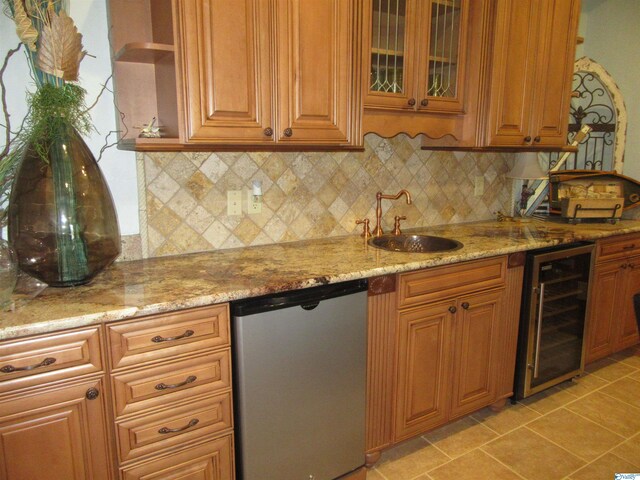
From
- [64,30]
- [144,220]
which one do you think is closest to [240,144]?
[144,220]

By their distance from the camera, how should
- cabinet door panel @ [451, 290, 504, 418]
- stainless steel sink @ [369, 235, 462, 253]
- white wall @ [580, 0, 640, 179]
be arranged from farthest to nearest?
white wall @ [580, 0, 640, 179] → stainless steel sink @ [369, 235, 462, 253] → cabinet door panel @ [451, 290, 504, 418]

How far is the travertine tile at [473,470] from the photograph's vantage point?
1.96 m

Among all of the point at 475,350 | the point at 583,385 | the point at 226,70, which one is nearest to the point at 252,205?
the point at 226,70

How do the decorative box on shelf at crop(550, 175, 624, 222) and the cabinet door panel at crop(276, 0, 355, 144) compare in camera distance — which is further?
the decorative box on shelf at crop(550, 175, 624, 222)

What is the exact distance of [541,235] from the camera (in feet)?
8.21

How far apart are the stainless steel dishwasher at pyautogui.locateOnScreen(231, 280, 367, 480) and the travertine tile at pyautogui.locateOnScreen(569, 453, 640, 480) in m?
1.01

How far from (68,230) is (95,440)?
26.3 inches

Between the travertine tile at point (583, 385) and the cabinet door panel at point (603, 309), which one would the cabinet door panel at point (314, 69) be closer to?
the cabinet door panel at point (603, 309)

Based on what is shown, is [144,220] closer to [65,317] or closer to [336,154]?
[65,317]

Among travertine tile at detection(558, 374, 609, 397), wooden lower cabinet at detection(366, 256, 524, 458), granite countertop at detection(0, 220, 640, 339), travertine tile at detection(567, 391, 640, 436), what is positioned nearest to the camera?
granite countertop at detection(0, 220, 640, 339)

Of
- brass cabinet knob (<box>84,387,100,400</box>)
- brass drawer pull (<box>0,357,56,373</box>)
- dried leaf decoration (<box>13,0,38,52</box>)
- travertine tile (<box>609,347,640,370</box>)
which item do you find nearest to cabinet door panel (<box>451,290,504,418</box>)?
travertine tile (<box>609,347,640,370</box>)

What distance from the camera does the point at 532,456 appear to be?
2.09 meters

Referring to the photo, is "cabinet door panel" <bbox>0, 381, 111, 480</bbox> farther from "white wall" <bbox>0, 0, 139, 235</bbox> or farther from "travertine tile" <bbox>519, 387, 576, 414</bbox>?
"travertine tile" <bbox>519, 387, 576, 414</bbox>

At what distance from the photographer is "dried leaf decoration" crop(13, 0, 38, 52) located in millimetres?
1432
